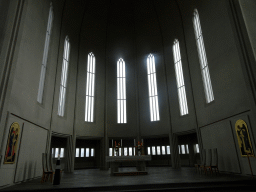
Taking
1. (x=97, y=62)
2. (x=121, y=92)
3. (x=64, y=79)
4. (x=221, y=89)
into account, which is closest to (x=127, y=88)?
(x=121, y=92)

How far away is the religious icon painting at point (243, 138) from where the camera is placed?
817 cm

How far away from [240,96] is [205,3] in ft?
21.9

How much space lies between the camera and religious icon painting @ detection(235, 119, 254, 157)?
817 centimetres

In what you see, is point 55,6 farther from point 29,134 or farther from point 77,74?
point 29,134

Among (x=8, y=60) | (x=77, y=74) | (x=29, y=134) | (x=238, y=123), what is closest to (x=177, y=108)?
(x=238, y=123)

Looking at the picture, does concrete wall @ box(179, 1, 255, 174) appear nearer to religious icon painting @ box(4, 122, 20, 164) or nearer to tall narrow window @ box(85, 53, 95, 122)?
tall narrow window @ box(85, 53, 95, 122)

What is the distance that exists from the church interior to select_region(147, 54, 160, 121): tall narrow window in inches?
3.6

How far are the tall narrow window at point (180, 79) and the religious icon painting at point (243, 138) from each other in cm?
527

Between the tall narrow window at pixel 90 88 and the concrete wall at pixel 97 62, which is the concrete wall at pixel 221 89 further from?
the tall narrow window at pixel 90 88

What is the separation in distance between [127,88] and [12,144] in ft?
35.5

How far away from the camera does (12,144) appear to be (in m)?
7.43

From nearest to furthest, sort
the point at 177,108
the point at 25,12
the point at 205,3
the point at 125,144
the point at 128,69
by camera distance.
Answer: the point at 25,12 < the point at 205,3 < the point at 177,108 < the point at 128,69 < the point at 125,144

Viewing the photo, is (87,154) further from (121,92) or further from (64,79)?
(64,79)

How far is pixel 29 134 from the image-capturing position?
8.97 metres
